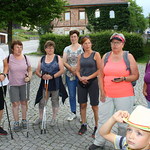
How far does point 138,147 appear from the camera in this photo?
1971mm

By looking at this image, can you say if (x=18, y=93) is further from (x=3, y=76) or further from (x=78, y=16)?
(x=78, y=16)

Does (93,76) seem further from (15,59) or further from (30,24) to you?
(30,24)

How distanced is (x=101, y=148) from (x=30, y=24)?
972cm

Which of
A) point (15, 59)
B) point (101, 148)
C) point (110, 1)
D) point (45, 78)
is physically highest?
point (110, 1)

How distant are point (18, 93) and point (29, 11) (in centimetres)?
800

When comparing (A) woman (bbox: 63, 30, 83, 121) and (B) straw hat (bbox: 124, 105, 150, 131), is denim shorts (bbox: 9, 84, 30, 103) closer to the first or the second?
(A) woman (bbox: 63, 30, 83, 121)

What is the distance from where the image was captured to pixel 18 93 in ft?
16.7

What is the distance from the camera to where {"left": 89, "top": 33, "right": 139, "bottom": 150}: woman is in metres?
3.83

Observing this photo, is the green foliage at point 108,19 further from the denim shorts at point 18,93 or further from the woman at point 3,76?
the woman at point 3,76

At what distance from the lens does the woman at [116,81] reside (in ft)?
12.6

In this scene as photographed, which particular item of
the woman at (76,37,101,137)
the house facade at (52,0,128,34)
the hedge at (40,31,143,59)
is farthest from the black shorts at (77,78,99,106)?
the house facade at (52,0,128,34)

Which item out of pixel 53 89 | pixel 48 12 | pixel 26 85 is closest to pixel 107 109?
pixel 53 89

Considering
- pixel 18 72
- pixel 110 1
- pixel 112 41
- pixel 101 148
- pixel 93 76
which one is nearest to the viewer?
pixel 112 41

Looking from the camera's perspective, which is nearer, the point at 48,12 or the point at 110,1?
the point at 48,12
